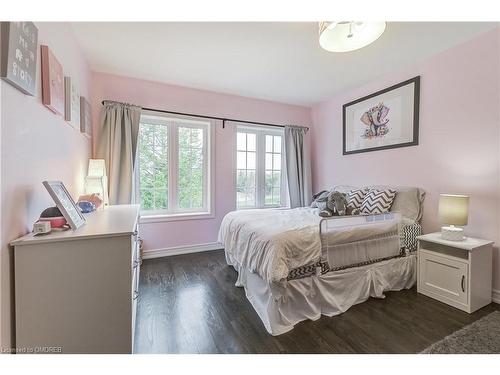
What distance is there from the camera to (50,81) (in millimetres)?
1352

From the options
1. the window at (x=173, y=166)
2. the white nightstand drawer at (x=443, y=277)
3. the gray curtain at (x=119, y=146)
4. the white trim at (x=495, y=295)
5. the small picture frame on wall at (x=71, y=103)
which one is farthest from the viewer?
the window at (x=173, y=166)

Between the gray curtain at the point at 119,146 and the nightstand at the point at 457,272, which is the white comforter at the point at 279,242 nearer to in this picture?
the nightstand at the point at 457,272

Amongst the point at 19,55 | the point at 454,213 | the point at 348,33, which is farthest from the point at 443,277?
the point at 19,55

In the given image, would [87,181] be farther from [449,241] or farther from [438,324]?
[449,241]

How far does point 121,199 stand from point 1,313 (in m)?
1.99

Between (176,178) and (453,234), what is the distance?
3310 mm

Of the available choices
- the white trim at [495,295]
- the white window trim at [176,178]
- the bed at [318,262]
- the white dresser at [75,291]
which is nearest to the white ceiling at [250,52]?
the white window trim at [176,178]

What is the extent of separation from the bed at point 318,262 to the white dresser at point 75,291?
3.08 feet

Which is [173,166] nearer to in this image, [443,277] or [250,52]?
[250,52]

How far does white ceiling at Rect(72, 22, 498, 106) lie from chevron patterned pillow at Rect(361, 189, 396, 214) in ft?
5.06

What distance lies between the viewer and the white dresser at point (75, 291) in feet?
3.28

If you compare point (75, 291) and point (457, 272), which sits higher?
point (75, 291)

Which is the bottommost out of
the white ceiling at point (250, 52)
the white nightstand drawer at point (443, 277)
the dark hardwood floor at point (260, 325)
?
the dark hardwood floor at point (260, 325)
